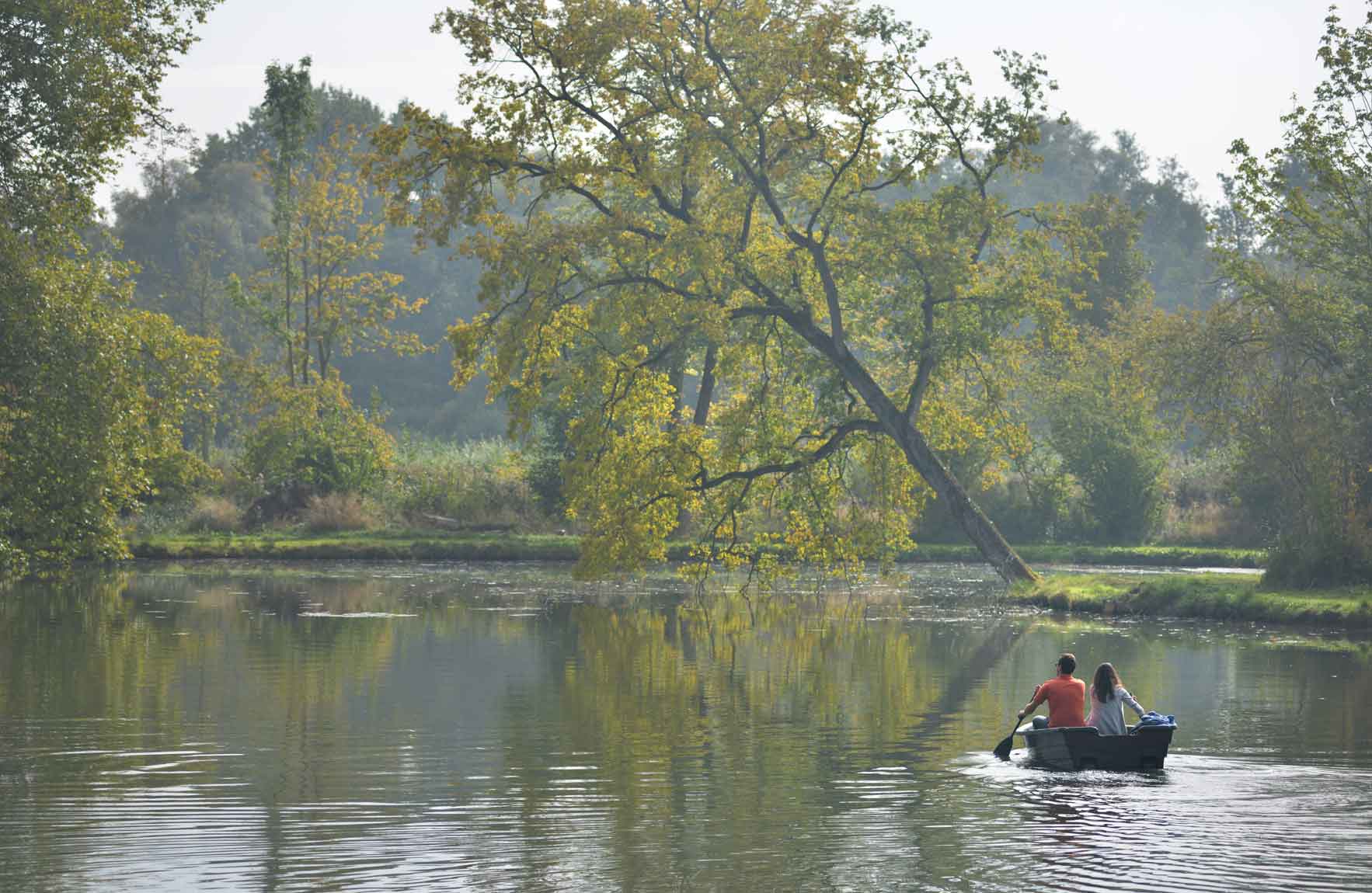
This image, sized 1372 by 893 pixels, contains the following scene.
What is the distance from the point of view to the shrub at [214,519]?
54250 millimetres

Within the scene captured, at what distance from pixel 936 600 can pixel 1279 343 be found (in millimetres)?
9653

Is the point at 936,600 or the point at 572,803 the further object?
the point at 936,600

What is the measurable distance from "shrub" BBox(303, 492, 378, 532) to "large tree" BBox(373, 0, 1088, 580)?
57.2 ft

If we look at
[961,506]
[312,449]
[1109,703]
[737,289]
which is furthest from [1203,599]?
[312,449]

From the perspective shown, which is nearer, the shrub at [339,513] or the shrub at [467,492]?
the shrub at [339,513]

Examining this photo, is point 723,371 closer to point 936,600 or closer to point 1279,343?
point 936,600

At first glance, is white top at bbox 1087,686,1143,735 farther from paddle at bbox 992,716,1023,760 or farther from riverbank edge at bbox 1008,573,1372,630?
riverbank edge at bbox 1008,573,1372,630

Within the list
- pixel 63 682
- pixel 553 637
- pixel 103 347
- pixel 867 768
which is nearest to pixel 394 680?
pixel 63 682

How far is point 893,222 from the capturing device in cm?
3856

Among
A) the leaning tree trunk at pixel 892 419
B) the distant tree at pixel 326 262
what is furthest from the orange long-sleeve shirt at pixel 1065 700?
the distant tree at pixel 326 262

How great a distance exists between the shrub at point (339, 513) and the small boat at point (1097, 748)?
126 feet

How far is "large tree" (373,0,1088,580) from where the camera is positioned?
36.2 metres

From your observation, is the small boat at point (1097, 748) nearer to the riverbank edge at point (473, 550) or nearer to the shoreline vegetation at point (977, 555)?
the shoreline vegetation at point (977, 555)

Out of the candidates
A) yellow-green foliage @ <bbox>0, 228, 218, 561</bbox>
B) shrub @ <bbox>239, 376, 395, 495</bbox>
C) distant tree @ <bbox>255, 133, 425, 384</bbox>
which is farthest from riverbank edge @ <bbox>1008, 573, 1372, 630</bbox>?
distant tree @ <bbox>255, 133, 425, 384</bbox>
